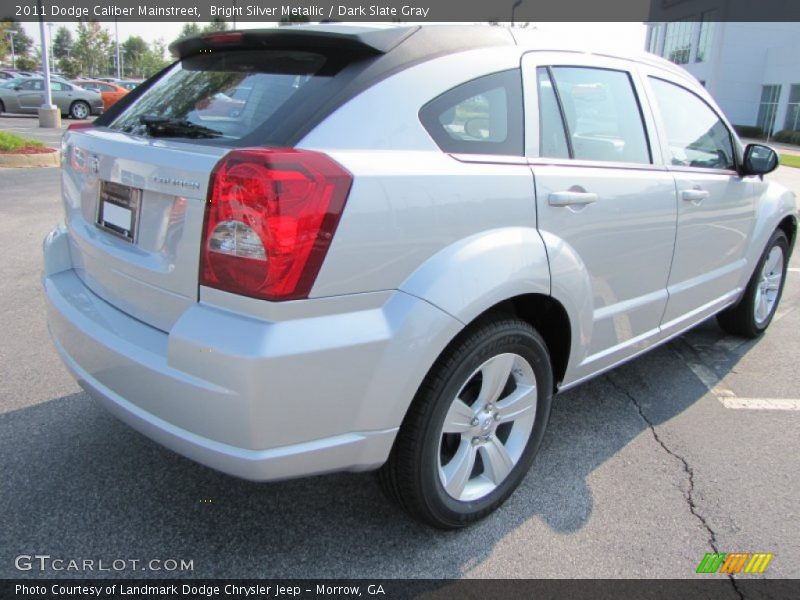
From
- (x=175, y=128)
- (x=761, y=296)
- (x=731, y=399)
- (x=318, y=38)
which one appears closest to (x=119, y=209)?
(x=175, y=128)

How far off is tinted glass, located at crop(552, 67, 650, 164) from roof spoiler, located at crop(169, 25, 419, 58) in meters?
0.79

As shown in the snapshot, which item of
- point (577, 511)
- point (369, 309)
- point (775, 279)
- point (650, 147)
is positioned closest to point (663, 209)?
point (650, 147)

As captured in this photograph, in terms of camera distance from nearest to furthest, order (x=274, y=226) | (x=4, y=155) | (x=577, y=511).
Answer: (x=274, y=226)
(x=577, y=511)
(x=4, y=155)

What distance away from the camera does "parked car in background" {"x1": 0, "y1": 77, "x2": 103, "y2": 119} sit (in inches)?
864

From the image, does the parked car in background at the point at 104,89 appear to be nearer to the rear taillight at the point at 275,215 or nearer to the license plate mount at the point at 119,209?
the license plate mount at the point at 119,209

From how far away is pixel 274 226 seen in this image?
1.85m

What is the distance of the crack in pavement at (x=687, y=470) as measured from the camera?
253 cm

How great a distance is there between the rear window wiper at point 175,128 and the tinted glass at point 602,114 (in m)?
1.41

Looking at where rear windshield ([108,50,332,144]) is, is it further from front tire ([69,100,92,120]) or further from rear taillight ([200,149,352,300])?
front tire ([69,100,92,120])

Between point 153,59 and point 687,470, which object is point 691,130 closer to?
point 687,470

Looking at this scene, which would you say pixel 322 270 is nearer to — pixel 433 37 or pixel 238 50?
pixel 433 37

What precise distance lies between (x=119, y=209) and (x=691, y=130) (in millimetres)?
2926

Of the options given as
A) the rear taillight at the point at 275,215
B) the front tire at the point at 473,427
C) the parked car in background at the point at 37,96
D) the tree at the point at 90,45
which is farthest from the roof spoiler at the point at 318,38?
the tree at the point at 90,45

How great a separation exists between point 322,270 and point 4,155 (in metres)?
11.4
